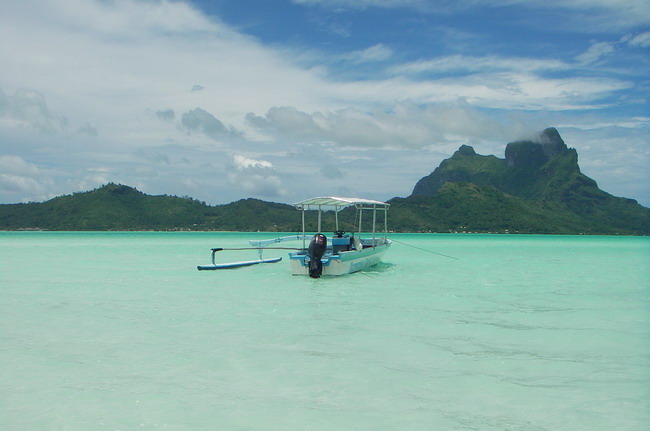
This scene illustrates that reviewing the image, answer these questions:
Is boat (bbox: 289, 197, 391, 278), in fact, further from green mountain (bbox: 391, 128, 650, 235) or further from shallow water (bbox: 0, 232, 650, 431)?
green mountain (bbox: 391, 128, 650, 235)

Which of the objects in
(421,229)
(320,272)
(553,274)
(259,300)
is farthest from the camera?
(421,229)

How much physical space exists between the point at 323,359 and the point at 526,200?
318 feet

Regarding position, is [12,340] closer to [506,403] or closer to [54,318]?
[54,318]

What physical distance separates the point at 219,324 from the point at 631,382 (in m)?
6.13

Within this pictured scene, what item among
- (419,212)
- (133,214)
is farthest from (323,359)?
(133,214)

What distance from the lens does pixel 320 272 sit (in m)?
15.0

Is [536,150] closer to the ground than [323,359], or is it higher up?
higher up

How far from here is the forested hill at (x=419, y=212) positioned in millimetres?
85438

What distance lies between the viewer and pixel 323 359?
669 centimetres

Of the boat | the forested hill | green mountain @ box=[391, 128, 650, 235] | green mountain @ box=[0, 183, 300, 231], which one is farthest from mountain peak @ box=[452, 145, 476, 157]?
the boat

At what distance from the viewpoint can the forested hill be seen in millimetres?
85438

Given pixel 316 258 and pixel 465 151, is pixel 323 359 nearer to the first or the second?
pixel 316 258

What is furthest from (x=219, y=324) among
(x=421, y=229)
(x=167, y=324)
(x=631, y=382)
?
(x=421, y=229)

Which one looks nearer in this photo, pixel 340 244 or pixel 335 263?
pixel 335 263
